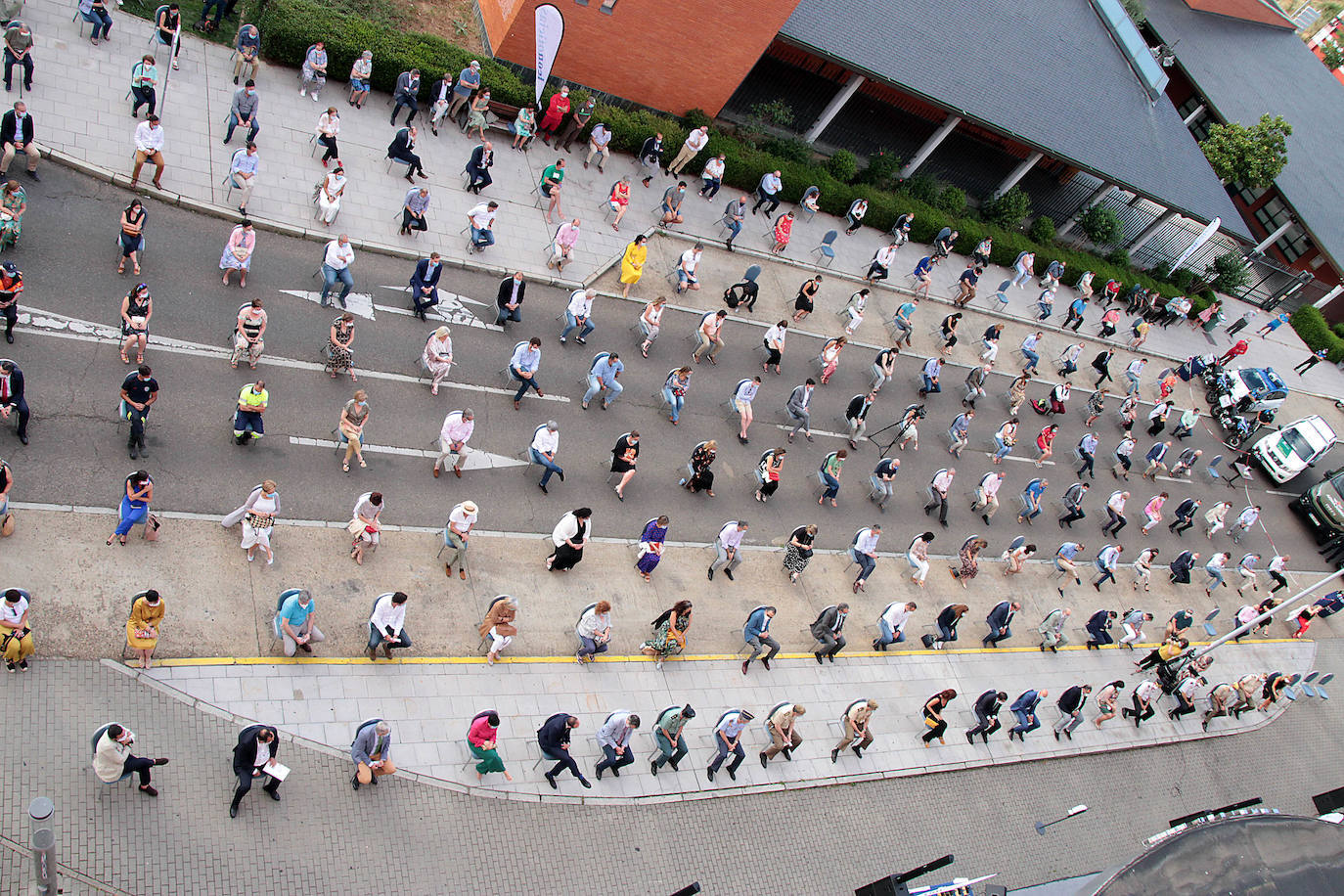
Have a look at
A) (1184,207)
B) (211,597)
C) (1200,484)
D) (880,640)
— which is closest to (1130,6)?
(1184,207)

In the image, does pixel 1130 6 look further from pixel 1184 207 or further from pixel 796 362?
pixel 796 362

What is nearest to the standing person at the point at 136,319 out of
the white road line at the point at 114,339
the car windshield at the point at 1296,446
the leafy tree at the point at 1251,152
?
the white road line at the point at 114,339

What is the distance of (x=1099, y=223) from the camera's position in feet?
120

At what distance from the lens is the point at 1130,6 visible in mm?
44500

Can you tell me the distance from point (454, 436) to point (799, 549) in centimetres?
697

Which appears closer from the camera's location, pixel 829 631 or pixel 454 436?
pixel 454 436

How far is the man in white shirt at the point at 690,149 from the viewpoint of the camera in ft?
91.7

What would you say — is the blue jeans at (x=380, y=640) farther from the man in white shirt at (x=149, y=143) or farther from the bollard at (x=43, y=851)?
the man in white shirt at (x=149, y=143)

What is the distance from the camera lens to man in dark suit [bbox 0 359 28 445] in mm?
14133

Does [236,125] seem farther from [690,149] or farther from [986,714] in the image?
[986,714]

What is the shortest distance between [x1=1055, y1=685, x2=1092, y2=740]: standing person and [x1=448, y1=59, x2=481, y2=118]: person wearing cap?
1957cm

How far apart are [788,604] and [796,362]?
7.87m

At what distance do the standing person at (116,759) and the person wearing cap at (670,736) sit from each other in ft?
22.7

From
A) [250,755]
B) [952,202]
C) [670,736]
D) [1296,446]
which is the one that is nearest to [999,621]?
[670,736]
